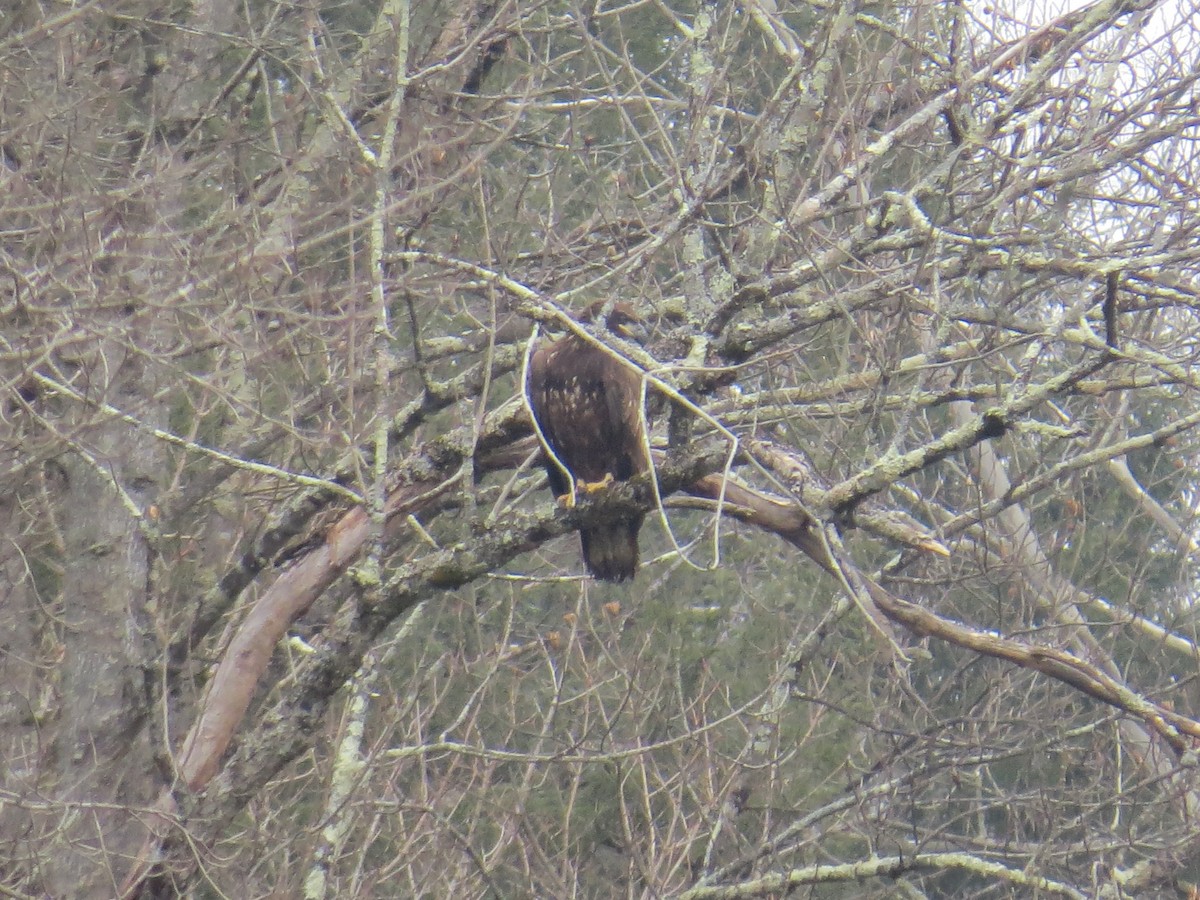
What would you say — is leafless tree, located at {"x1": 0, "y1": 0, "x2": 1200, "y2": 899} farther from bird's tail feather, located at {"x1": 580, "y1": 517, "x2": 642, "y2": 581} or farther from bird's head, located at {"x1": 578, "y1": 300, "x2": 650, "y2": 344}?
bird's tail feather, located at {"x1": 580, "y1": 517, "x2": 642, "y2": 581}

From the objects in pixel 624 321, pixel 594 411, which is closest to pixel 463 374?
pixel 594 411

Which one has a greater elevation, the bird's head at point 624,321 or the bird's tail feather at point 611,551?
the bird's head at point 624,321

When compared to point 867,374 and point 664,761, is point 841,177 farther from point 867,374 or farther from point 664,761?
point 664,761

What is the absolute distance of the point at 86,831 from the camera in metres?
4.46

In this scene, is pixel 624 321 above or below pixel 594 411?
above

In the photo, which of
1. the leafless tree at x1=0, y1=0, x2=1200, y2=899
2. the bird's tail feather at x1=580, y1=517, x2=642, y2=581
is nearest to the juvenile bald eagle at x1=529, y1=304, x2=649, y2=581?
the bird's tail feather at x1=580, y1=517, x2=642, y2=581

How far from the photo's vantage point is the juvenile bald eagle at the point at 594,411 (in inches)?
159

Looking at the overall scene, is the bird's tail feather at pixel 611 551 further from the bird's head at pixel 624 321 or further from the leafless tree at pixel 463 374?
the bird's head at pixel 624 321

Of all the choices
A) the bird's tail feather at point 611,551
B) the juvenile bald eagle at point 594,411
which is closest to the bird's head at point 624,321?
the juvenile bald eagle at point 594,411

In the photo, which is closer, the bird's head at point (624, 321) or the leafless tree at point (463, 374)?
the leafless tree at point (463, 374)

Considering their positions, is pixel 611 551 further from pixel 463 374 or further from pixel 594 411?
pixel 463 374

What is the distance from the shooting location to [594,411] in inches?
163

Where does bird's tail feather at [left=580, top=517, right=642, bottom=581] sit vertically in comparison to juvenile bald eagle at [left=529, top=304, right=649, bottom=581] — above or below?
below

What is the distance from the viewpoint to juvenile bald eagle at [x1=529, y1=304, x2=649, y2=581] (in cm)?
405
